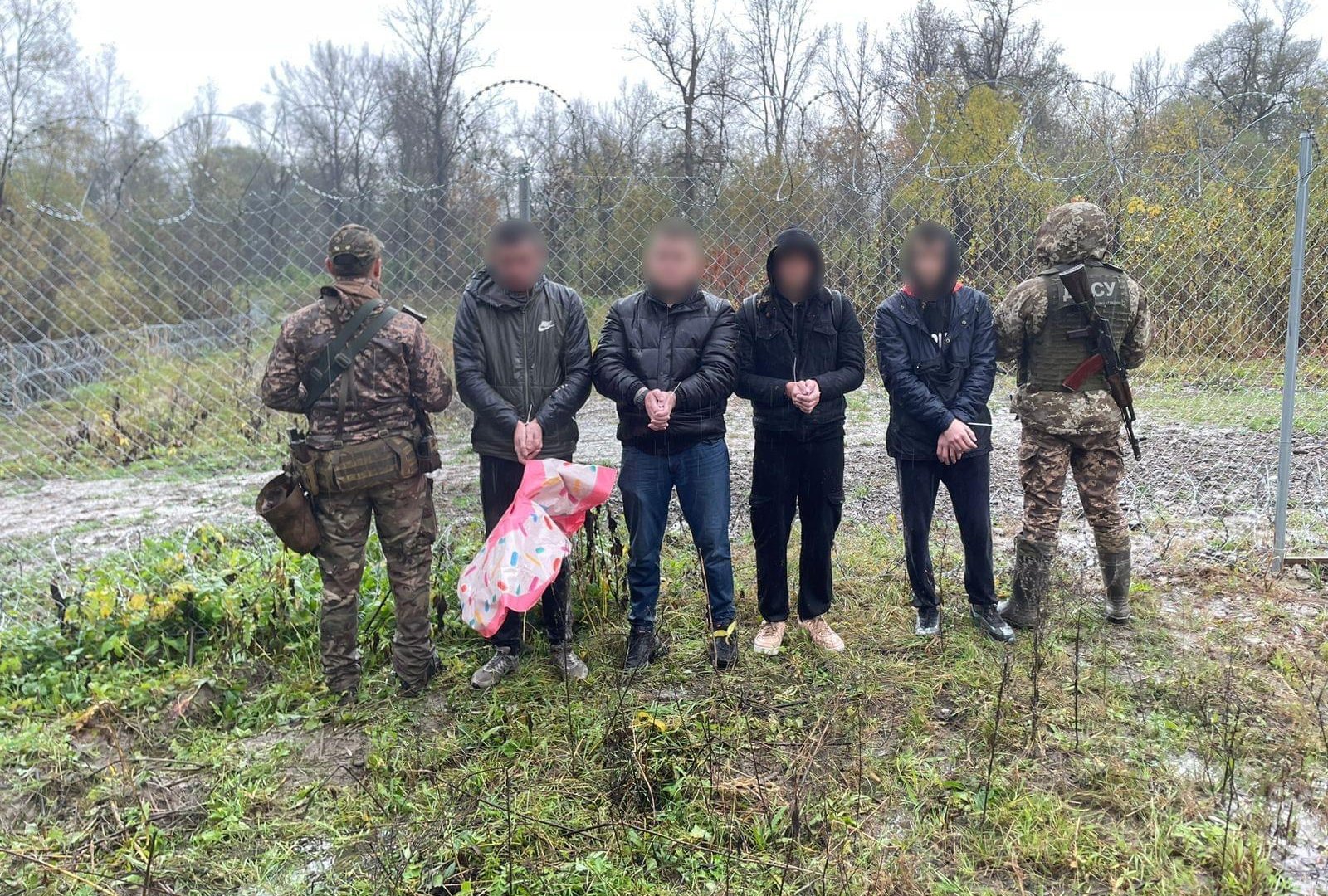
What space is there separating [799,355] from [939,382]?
0.64 meters

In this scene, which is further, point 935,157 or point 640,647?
point 935,157

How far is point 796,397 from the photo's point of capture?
325cm

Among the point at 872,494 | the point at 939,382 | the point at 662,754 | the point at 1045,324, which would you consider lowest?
the point at 662,754

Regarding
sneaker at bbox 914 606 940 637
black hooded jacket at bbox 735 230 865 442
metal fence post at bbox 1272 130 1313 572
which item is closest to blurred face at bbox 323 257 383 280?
black hooded jacket at bbox 735 230 865 442

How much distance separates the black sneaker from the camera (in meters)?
3.45

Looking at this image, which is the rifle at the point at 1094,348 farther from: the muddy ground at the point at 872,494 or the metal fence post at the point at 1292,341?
the muddy ground at the point at 872,494

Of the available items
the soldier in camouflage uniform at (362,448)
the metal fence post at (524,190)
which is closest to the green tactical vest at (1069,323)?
Result: the metal fence post at (524,190)

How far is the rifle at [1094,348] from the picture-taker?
3.45 m

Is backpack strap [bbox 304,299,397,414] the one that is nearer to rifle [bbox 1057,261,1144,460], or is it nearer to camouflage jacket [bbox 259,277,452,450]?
camouflage jacket [bbox 259,277,452,450]

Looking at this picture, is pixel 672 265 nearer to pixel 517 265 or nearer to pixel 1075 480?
pixel 517 265

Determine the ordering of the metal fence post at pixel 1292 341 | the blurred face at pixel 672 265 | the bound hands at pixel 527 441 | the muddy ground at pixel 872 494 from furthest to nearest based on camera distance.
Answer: the muddy ground at pixel 872 494, the metal fence post at pixel 1292 341, the blurred face at pixel 672 265, the bound hands at pixel 527 441

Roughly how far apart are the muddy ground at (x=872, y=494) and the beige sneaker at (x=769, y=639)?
1526 millimetres

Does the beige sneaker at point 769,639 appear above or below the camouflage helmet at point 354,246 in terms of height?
below

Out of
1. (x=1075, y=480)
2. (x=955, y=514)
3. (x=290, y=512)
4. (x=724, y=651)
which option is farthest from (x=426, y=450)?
(x=1075, y=480)
